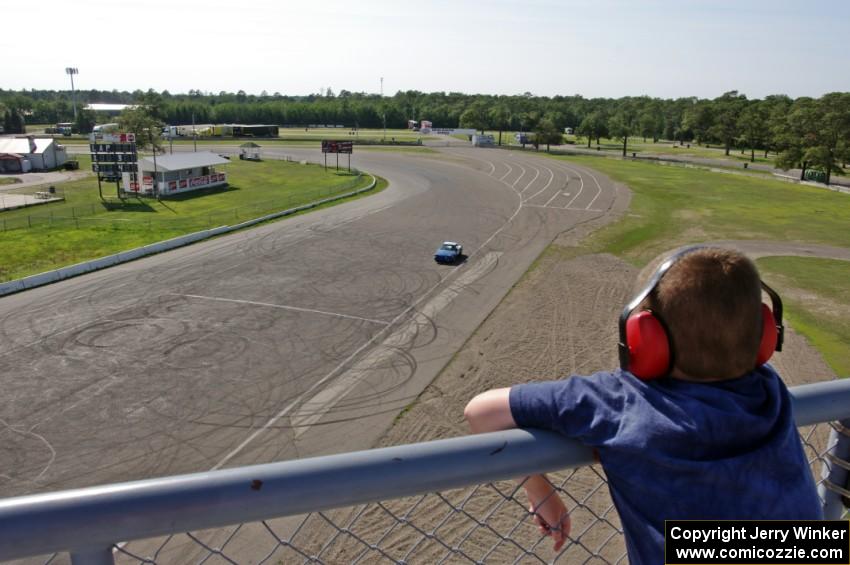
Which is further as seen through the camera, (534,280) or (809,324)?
(534,280)

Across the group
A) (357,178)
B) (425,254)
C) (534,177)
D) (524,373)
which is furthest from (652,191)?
(524,373)

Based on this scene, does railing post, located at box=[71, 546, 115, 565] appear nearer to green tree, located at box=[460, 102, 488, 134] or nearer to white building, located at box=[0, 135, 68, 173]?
white building, located at box=[0, 135, 68, 173]

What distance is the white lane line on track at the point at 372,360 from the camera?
54.3ft

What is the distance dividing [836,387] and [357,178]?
60.3 meters

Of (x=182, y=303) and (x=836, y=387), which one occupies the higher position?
(x=836, y=387)

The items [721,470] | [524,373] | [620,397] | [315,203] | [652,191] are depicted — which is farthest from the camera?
[652,191]

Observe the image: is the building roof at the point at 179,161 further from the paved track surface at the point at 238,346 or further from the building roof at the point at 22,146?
the building roof at the point at 22,146

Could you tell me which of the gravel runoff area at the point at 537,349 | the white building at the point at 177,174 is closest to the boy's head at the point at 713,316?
the gravel runoff area at the point at 537,349

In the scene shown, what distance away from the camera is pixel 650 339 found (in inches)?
74.5

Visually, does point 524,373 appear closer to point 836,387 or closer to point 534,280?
point 534,280

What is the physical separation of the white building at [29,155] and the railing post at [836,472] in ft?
267

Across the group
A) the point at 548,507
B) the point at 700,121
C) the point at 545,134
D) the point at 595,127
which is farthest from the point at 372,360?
the point at 700,121

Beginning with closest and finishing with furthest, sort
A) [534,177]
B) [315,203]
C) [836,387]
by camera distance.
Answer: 1. [836,387]
2. [315,203]
3. [534,177]

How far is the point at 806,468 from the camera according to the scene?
1903 millimetres
